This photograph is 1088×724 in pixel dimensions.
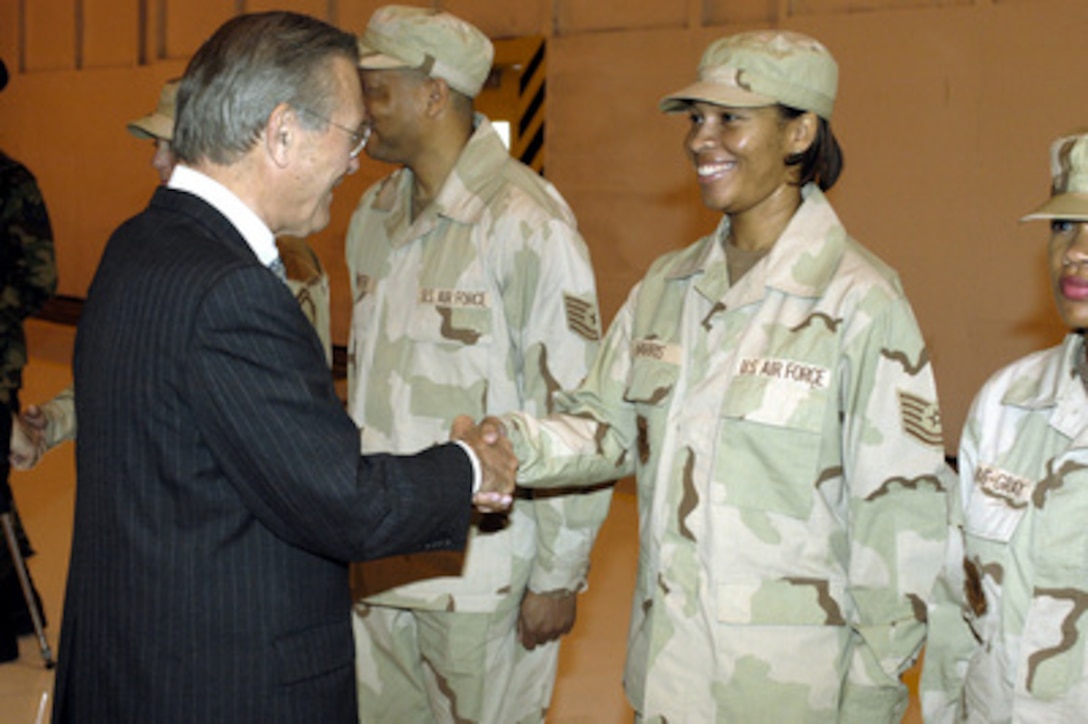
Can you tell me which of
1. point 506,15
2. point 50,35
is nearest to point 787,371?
point 506,15

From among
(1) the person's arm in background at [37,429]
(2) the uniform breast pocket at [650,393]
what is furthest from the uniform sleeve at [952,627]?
(1) the person's arm in background at [37,429]

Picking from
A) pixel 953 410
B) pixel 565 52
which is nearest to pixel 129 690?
pixel 953 410

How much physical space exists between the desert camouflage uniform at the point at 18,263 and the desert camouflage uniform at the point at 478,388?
172 centimetres

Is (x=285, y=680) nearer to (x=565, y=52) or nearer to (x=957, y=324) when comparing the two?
(x=957, y=324)

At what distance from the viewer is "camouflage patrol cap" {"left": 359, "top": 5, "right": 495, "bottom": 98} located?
2.78 m

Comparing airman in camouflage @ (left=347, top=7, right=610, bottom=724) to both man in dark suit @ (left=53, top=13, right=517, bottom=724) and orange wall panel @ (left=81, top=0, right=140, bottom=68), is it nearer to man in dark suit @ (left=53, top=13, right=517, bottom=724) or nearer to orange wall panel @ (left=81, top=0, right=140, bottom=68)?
man in dark suit @ (left=53, top=13, right=517, bottom=724)

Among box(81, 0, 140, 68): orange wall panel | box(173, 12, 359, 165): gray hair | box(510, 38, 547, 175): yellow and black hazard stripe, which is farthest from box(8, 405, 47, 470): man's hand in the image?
box(81, 0, 140, 68): orange wall panel

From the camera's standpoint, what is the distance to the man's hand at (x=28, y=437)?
286 cm

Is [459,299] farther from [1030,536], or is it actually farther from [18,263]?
[18,263]

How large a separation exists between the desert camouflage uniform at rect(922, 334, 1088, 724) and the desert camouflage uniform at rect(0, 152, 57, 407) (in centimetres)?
309

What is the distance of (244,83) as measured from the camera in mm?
1644

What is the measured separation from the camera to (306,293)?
3127mm

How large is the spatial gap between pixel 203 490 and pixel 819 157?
48.9 inches

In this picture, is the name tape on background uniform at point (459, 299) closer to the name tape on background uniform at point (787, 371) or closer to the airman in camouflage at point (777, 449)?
the airman in camouflage at point (777, 449)
